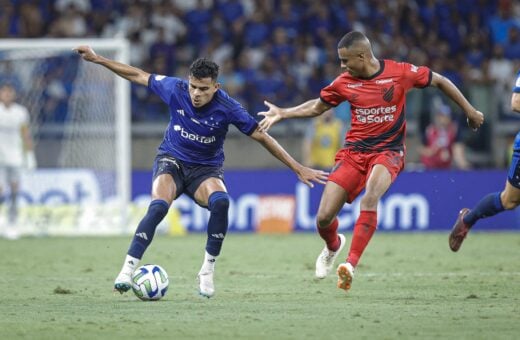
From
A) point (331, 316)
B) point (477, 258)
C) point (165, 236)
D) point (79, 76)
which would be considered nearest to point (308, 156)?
point (165, 236)

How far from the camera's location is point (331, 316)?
316 inches

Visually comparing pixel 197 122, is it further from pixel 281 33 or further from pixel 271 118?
pixel 281 33

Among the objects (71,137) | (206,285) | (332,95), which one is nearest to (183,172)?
(206,285)

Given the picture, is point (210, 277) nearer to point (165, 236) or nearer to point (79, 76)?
point (165, 236)

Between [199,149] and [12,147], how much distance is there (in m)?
8.66

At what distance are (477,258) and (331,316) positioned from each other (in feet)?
19.6

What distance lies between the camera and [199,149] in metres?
9.64

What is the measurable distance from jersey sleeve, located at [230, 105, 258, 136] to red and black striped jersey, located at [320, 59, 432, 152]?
105cm

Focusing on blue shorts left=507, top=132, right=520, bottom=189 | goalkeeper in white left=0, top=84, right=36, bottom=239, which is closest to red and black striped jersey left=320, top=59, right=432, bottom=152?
blue shorts left=507, top=132, right=520, bottom=189

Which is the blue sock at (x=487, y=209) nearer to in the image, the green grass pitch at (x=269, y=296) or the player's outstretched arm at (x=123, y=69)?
the green grass pitch at (x=269, y=296)

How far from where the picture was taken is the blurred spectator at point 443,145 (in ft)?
Result: 62.2

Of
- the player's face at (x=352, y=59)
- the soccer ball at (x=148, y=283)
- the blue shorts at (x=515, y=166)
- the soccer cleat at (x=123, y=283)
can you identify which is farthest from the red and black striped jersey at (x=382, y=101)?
the soccer cleat at (x=123, y=283)

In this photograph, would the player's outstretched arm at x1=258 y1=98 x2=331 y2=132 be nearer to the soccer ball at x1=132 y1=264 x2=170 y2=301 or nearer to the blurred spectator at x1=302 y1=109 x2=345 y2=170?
the soccer ball at x1=132 y1=264 x2=170 y2=301

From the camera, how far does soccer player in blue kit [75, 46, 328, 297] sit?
9.22 m
